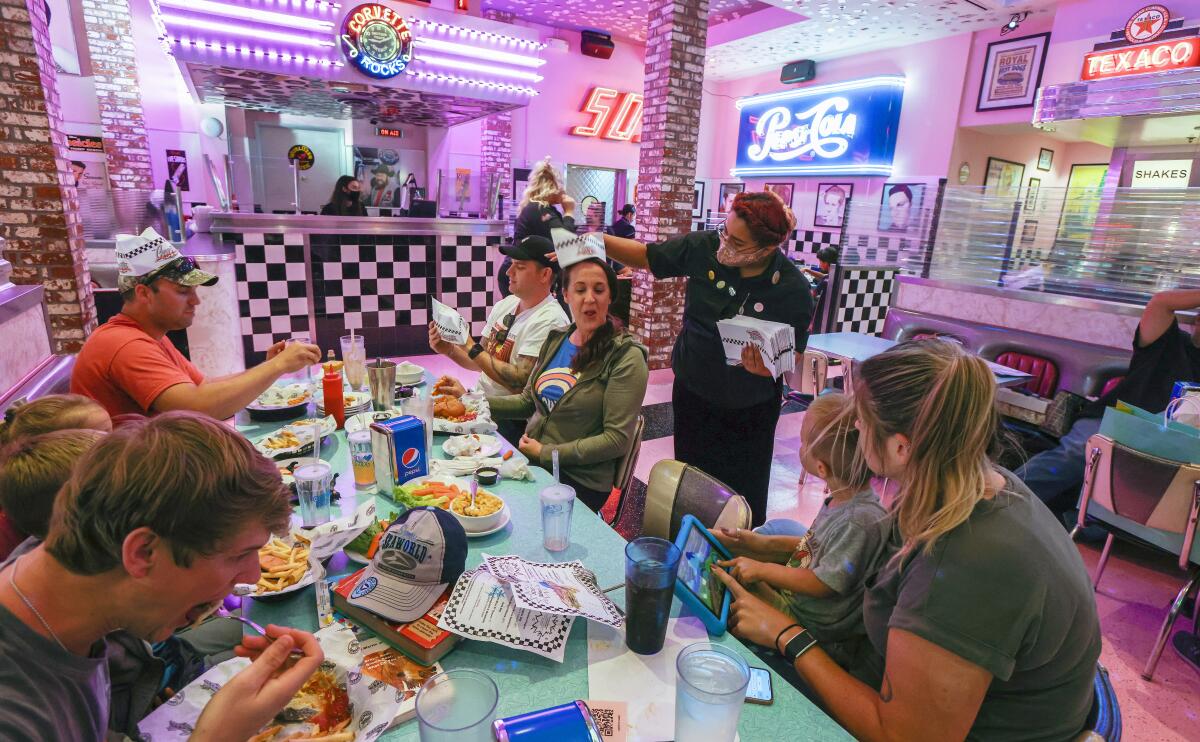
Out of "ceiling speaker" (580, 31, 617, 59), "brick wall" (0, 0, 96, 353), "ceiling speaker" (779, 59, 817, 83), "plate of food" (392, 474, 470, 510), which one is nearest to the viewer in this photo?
"plate of food" (392, 474, 470, 510)

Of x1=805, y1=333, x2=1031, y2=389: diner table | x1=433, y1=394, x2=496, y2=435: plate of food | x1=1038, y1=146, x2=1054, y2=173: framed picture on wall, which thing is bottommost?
x1=433, y1=394, x2=496, y2=435: plate of food

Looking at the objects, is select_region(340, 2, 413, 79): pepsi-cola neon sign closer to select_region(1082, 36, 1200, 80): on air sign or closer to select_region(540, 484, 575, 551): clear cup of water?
select_region(540, 484, 575, 551): clear cup of water

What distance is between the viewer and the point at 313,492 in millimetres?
1523

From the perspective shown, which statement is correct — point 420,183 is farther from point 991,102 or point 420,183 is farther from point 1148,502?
point 1148,502

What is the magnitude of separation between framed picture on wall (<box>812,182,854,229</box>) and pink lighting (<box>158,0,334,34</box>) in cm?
707

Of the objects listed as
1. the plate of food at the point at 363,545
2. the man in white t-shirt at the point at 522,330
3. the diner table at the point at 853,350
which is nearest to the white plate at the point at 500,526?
the plate of food at the point at 363,545

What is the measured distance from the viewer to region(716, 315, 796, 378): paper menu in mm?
2307

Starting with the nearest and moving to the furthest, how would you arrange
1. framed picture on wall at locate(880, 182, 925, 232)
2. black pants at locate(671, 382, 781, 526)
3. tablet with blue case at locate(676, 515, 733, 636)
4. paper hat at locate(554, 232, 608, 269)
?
tablet with blue case at locate(676, 515, 733, 636) < paper hat at locate(554, 232, 608, 269) < black pants at locate(671, 382, 781, 526) < framed picture on wall at locate(880, 182, 925, 232)

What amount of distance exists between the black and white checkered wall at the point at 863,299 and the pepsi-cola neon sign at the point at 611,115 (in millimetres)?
5686

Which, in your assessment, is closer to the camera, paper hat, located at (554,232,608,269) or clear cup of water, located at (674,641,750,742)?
clear cup of water, located at (674,641,750,742)

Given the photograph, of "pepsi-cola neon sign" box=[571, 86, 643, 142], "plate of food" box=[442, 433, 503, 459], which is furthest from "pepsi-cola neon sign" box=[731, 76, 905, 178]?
"plate of food" box=[442, 433, 503, 459]

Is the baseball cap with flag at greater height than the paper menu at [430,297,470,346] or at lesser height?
greater

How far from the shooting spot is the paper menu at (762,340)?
2.31m

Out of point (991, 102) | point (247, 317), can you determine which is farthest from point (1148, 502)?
point (991, 102)
